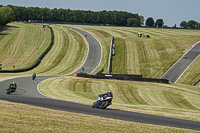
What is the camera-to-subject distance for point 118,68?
69.9m

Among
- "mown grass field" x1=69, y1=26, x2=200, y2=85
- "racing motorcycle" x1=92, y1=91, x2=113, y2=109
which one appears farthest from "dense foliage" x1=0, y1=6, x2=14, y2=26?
"racing motorcycle" x1=92, y1=91, x2=113, y2=109

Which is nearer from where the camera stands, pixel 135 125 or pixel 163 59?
pixel 135 125

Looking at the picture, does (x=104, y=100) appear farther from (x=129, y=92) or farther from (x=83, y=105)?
(x=129, y=92)

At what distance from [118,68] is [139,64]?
636cm

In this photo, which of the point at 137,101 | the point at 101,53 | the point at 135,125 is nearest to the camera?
the point at 135,125

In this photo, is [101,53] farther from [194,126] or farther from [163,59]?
[194,126]

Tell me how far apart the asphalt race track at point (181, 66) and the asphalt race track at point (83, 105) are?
2006 cm

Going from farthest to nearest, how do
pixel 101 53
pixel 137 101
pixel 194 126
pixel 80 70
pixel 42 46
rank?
pixel 42 46, pixel 101 53, pixel 80 70, pixel 137 101, pixel 194 126

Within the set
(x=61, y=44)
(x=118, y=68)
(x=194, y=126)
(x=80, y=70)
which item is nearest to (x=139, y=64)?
(x=118, y=68)

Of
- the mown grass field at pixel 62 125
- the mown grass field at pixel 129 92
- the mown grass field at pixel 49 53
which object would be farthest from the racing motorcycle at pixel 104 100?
the mown grass field at pixel 49 53

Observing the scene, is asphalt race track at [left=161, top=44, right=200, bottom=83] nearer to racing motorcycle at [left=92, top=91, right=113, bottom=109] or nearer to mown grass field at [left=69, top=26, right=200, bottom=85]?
mown grass field at [left=69, top=26, right=200, bottom=85]

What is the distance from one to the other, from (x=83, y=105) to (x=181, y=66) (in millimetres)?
50377

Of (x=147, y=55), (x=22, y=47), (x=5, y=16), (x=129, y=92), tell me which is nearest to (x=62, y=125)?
(x=129, y=92)

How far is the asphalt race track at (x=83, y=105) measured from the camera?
1648 centimetres
